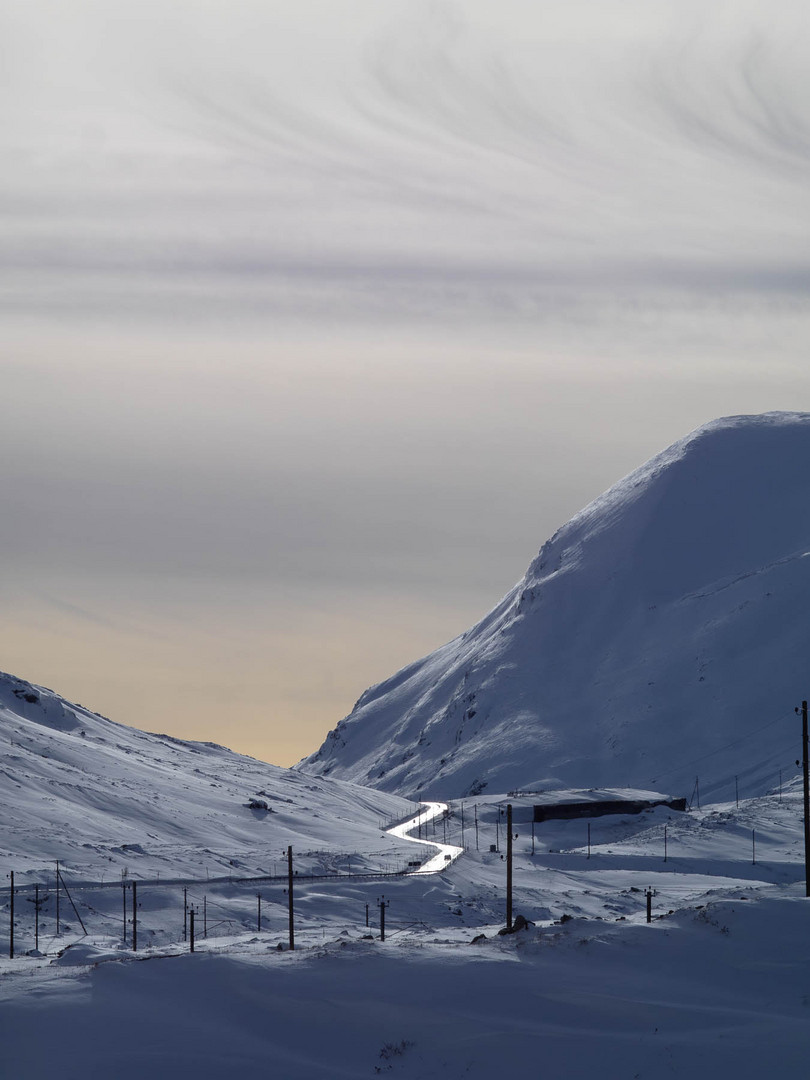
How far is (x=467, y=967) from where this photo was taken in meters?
47.8

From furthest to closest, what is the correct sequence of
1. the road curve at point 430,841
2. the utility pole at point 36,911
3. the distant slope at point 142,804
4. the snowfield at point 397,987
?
the road curve at point 430,841 → the distant slope at point 142,804 → the utility pole at point 36,911 → the snowfield at point 397,987

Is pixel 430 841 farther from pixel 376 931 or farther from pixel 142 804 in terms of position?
pixel 376 931

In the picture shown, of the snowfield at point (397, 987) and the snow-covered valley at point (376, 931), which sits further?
the snow-covered valley at point (376, 931)

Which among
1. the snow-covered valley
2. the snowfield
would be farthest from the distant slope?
the snowfield

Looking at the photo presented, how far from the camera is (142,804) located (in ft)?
415

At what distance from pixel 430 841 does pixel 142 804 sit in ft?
88.8

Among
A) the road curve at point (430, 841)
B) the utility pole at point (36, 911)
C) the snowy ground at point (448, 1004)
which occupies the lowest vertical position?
the road curve at point (430, 841)

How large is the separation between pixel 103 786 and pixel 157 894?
157 ft

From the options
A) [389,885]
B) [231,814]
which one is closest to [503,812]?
[231,814]

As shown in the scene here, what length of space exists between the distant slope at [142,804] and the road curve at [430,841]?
337 cm

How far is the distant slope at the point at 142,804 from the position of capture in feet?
332

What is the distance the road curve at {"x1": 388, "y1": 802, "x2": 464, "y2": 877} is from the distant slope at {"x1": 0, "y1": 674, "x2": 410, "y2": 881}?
3.37m

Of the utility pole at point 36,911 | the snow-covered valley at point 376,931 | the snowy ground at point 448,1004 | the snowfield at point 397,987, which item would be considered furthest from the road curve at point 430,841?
the snowy ground at point 448,1004

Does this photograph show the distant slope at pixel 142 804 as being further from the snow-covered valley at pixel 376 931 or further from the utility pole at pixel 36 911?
the utility pole at pixel 36 911
